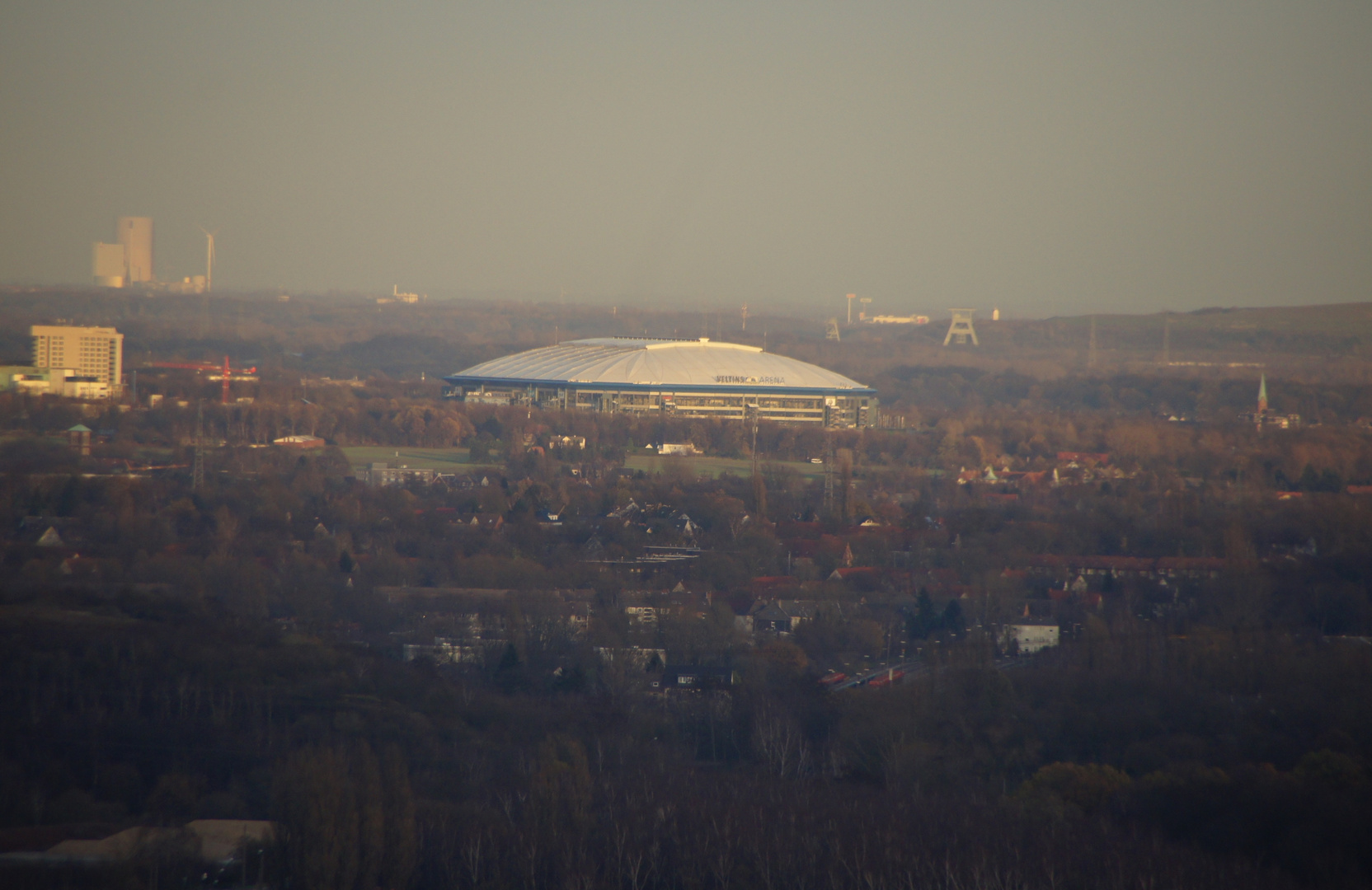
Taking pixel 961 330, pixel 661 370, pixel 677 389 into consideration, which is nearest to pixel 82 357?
pixel 677 389

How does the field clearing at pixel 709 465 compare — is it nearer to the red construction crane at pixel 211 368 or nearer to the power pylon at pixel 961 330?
the red construction crane at pixel 211 368

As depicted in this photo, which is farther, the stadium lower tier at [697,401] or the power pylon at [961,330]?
the power pylon at [961,330]

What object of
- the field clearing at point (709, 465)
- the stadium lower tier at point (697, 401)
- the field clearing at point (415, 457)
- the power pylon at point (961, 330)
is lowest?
the field clearing at point (415, 457)

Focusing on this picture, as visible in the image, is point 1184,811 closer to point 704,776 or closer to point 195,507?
point 704,776

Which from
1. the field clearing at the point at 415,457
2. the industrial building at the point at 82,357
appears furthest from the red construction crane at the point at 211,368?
the field clearing at the point at 415,457

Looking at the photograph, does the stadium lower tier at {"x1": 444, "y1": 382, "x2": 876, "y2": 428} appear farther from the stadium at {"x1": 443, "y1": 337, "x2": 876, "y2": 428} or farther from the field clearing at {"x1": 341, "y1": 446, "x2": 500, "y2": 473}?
the field clearing at {"x1": 341, "y1": 446, "x2": 500, "y2": 473}

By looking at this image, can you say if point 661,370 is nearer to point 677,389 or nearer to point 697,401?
point 677,389

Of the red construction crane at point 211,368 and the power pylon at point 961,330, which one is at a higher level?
the power pylon at point 961,330

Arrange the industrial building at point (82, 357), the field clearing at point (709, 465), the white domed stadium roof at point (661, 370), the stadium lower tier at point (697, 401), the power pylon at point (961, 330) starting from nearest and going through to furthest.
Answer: the industrial building at point (82, 357) → the field clearing at point (709, 465) → the stadium lower tier at point (697, 401) → the white domed stadium roof at point (661, 370) → the power pylon at point (961, 330)
